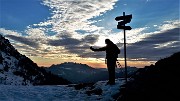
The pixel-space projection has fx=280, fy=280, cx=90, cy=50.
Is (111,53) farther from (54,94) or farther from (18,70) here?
(18,70)

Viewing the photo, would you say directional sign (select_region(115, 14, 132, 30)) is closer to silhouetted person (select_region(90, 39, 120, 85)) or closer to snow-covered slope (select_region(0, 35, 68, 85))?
silhouetted person (select_region(90, 39, 120, 85))

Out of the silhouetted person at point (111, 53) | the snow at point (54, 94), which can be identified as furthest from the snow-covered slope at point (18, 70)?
the silhouetted person at point (111, 53)

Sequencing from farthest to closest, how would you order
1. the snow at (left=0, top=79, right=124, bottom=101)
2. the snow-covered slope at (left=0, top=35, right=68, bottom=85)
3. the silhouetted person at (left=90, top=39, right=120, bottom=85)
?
the snow-covered slope at (left=0, top=35, right=68, bottom=85)
the silhouetted person at (left=90, top=39, right=120, bottom=85)
the snow at (left=0, top=79, right=124, bottom=101)

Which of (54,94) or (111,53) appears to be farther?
(111,53)

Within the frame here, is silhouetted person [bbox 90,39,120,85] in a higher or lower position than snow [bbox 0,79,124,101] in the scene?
higher

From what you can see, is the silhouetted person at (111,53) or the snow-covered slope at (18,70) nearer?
the silhouetted person at (111,53)

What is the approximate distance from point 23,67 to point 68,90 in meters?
130

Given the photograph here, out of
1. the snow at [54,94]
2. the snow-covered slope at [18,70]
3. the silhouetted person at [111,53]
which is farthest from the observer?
the snow-covered slope at [18,70]

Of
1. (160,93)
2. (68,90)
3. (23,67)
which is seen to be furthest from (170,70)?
(23,67)

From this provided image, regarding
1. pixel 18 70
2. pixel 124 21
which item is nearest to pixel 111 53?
pixel 124 21

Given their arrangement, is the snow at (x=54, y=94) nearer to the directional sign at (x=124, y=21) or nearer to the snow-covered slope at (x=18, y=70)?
the directional sign at (x=124, y=21)

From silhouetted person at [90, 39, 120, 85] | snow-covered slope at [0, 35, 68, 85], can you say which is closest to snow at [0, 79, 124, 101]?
silhouetted person at [90, 39, 120, 85]

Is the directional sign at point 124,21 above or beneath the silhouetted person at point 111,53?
above

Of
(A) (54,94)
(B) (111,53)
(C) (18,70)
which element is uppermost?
(B) (111,53)
